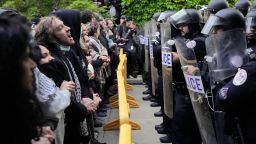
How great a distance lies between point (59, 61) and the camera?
4.54 m

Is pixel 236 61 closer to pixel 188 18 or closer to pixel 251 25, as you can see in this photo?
pixel 251 25

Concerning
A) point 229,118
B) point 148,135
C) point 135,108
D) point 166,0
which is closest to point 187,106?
point 229,118

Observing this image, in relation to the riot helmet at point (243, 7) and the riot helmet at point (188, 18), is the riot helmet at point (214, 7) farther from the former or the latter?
the riot helmet at point (188, 18)

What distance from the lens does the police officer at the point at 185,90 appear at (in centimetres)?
602

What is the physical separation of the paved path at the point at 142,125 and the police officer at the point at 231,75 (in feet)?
11.8

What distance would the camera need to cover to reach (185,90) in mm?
6109

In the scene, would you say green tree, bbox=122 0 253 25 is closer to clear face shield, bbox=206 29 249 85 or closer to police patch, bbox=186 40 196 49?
police patch, bbox=186 40 196 49

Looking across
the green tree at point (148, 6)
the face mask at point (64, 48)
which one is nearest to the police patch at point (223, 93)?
the face mask at point (64, 48)

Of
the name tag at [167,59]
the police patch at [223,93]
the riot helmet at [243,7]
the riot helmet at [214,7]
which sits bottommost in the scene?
the name tag at [167,59]

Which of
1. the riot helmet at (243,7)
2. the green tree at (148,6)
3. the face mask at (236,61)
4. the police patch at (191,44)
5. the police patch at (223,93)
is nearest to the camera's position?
the police patch at (223,93)

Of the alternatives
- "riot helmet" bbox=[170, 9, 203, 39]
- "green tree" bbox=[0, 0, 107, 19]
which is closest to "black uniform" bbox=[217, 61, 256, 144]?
"riot helmet" bbox=[170, 9, 203, 39]

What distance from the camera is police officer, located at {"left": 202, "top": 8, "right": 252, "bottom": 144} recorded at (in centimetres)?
374

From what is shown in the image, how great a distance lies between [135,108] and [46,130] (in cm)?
846

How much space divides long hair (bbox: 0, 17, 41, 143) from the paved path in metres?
5.96
